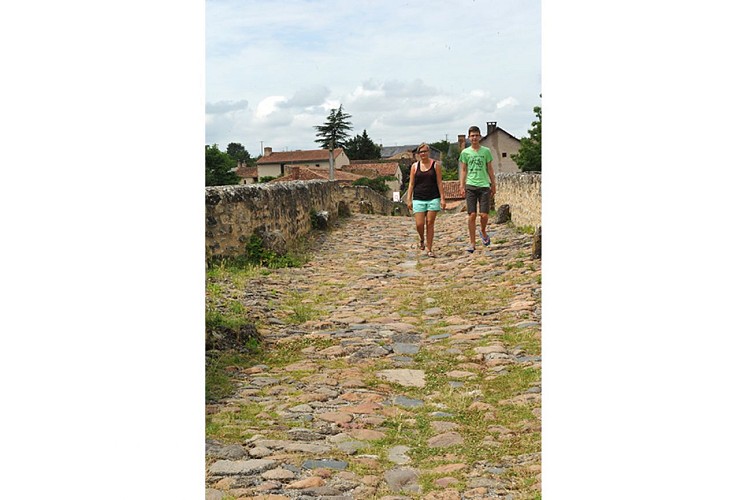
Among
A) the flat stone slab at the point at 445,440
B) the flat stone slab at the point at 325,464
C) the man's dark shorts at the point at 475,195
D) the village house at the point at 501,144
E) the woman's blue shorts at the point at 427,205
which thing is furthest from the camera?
the village house at the point at 501,144

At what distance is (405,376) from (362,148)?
2847 inches

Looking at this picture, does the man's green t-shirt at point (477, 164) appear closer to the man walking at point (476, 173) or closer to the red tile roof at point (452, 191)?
the man walking at point (476, 173)

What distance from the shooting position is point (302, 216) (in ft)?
48.0

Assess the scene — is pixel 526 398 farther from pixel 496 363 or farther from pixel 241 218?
pixel 241 218

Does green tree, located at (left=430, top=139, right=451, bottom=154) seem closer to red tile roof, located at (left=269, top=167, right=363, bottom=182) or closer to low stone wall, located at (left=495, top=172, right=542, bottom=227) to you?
red tile roof, located at (left=269, top=167, right=363, bottom=182)

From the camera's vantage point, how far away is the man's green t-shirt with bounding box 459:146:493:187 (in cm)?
1095

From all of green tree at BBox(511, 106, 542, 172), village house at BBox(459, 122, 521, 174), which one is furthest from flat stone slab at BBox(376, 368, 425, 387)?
village house at BBox(459, 122, 521, 174)

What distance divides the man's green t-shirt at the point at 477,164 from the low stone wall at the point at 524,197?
1.74 m

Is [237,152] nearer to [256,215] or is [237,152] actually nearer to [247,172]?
[247,172]

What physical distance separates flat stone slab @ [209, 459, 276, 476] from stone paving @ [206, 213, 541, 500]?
0.01 metres

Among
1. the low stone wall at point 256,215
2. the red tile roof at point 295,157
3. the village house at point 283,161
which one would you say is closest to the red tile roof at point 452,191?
the village house at point 283,161

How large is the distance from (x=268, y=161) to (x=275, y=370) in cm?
6690

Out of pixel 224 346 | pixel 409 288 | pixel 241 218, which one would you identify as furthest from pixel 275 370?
pixel 241 218

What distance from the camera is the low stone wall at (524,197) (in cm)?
1296
